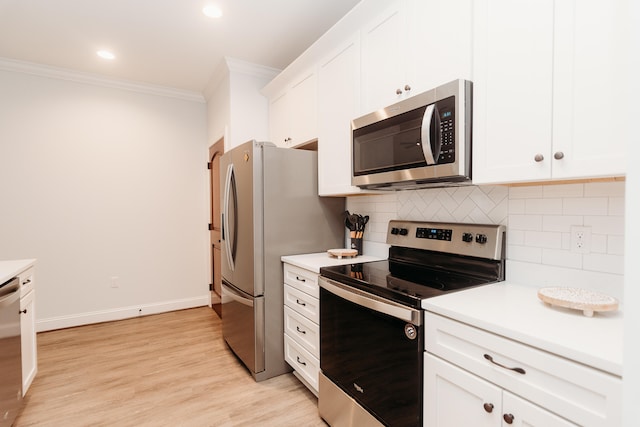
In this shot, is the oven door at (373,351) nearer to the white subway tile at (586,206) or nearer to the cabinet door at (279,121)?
the white subway tile at (586,206)

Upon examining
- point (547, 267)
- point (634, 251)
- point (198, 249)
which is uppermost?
point (634, 251)

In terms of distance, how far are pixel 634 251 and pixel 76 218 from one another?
14.4 ft

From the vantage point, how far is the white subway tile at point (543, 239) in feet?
4.69

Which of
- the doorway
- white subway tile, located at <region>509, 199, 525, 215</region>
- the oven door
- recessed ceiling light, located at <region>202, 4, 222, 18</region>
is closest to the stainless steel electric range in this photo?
the oven door

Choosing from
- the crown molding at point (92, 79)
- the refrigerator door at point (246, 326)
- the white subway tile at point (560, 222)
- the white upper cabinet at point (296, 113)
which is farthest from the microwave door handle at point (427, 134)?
the crown molding at point (92, 79)

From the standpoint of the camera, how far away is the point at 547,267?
4.78ft

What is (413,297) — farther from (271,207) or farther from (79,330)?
(79,330)

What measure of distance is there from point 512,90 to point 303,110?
1.73 meters

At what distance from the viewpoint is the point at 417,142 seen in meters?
1.62

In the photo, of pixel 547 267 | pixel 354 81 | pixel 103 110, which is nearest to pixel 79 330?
pixel 103 110

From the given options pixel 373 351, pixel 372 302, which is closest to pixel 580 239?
pixel 372 302

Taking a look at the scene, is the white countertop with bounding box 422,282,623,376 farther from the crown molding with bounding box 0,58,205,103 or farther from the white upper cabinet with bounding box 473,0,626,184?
the crown molding with bounding box 0,58,205,103

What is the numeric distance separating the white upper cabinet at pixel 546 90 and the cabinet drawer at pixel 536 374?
2.02ft

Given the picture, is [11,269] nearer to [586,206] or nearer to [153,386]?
[153,386]
